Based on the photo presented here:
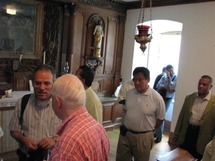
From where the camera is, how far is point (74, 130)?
119 centimetres

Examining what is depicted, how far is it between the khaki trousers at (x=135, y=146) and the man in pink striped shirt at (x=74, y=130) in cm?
142

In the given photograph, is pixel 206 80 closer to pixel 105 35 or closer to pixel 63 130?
pixel 63 130

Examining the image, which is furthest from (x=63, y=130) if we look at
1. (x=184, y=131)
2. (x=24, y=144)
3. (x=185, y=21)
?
(x=185, y=21)

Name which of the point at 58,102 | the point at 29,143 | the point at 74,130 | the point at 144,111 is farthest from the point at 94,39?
the point at 74,130

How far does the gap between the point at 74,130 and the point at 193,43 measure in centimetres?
404

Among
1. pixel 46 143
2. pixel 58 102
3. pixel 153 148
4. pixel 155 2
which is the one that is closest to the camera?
pixel 58 102

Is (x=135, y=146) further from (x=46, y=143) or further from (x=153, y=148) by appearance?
(x=153, y=148)

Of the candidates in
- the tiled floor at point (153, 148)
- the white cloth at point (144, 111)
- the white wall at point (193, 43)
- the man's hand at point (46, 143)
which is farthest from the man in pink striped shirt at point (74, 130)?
the white wall at point (193, 43)

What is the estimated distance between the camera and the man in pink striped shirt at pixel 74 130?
1.15m

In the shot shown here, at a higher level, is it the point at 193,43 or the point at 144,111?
the point at 193,43

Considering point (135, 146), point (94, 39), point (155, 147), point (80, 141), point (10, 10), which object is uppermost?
point (10, 10)

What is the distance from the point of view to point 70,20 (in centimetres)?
493

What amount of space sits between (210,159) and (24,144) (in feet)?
4.53

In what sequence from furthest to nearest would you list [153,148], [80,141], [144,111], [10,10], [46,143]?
1. [153,148]
2. [10,10]
3. [144,111]
4. [46,143]
5. [80,141]
